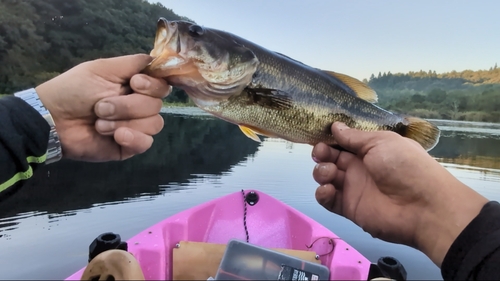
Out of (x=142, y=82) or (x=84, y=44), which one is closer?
(x=142, y=82)

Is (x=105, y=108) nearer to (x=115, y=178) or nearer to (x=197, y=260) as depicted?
(x=197, y=260)

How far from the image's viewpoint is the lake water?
7480 mm

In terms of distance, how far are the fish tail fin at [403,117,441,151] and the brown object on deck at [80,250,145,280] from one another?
2360 millimetres

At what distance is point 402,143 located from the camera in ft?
8.78

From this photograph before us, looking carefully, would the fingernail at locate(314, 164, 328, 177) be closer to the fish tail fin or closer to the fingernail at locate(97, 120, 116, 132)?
the fish tail fin

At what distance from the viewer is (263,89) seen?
2.85 meters

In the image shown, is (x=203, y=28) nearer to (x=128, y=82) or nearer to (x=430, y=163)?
(x=128, y=82)

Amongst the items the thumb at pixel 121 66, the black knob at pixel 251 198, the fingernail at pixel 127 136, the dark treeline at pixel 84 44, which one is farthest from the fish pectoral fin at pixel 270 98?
the dark treeline at pixel 84 44

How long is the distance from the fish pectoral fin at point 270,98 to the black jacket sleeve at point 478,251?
4.75 feet

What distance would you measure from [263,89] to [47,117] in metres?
1.48

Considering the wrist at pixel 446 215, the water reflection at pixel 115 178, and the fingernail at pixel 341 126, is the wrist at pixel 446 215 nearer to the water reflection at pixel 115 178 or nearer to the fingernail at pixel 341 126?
the fingernail at pixel 341 126

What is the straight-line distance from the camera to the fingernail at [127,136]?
8.75ft

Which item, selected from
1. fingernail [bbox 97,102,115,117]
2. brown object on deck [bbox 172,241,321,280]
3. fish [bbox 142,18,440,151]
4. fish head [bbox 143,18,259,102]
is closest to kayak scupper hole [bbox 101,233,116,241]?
brown object on deck [bbox 172,241,321,280]

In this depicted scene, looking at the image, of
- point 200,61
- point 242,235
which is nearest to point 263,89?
point 200,61
